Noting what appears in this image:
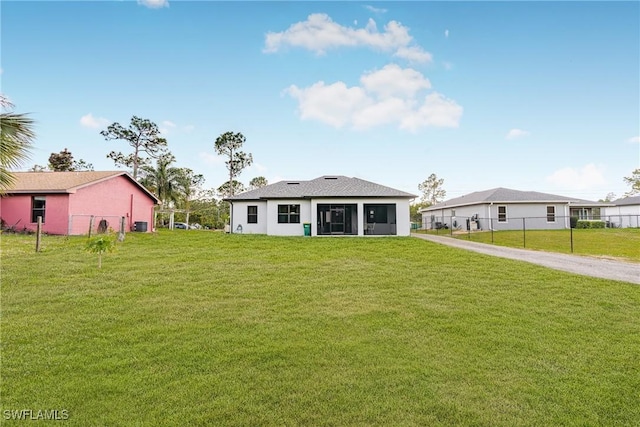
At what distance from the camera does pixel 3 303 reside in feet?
18.6

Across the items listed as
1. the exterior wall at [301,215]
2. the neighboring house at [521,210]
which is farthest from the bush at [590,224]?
the exterior wall at [301,215]

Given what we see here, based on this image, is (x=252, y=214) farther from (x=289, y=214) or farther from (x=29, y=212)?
(x=29, y=212)

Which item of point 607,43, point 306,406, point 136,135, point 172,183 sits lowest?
point 306,406

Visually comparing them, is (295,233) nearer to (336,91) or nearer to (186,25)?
(336,91)

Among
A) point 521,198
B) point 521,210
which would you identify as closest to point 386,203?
point 521,210

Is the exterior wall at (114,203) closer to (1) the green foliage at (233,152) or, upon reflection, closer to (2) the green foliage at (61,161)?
(1) the green foliage at (233,152)

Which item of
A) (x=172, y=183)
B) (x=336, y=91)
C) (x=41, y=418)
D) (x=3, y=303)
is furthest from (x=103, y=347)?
(x=172, y=183)

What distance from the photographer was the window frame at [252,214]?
20859mm

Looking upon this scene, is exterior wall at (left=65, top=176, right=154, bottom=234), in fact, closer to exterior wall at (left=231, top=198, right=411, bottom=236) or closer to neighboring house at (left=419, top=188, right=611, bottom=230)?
exterior wall at (left=231, top=198, right=411, bottom=236)

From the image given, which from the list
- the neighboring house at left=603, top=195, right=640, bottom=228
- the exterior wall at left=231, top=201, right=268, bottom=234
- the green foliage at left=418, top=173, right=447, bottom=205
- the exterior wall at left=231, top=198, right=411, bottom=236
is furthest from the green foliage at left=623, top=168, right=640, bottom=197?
the exterior wall at left=231, top=201, right=268, bottom=234

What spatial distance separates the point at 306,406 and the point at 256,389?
0.57 metres

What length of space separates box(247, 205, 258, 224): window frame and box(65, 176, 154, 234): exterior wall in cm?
866

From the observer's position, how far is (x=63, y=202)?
1794 centimetres

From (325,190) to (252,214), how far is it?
522 centimetres
